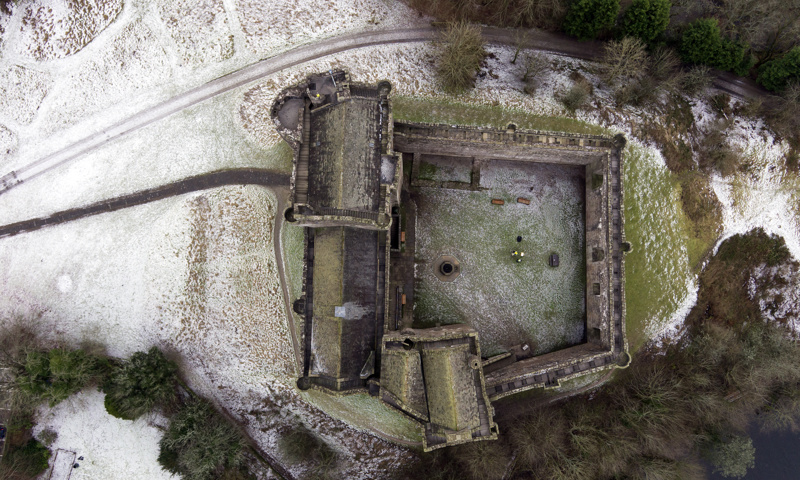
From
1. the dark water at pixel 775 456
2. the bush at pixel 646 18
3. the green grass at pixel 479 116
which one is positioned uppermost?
the bush at pixel 646 18

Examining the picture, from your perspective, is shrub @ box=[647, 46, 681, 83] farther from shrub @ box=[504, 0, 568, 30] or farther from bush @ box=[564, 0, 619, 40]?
shrub @ box=[504, 0, 568, 30]

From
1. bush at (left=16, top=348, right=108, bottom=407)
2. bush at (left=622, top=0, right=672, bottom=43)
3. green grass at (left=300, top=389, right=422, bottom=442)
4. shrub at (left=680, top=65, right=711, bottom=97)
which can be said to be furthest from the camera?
shrub at (left=680, top=65, right=711, bottom=97)

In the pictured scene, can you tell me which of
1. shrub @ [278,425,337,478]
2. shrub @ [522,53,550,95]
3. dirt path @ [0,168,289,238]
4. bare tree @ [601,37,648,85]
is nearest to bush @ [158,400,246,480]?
shrub @ [278,425,337,478]

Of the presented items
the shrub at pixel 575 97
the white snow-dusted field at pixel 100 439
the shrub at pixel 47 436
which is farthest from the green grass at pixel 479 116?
the shrub at pixel 47 436

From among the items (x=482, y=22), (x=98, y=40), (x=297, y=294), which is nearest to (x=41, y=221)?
(x=98, y=40)

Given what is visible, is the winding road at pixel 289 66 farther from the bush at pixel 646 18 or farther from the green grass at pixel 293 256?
the green grass at pixel 293 256

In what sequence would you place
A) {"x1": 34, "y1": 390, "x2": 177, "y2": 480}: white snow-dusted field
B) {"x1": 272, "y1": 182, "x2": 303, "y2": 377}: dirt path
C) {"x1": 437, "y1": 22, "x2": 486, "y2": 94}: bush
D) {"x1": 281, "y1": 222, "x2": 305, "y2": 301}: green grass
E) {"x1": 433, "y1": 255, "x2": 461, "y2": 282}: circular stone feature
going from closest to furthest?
1. {"x1": 437, "y1": 22, "x2": 486, "y2": 94}: bush
2. {"x1": 34, "y1": 390, "x2": 177, "y2": 480}: white snow-dusted field
3. {"x1": 272, "y1": 182, "x2": 303, "y2": 377}: dirt path
4. {"x1": 281, "y1": 222, "x2": 305, "y2": 301}: green grass
5. {"x1": 433, "y1": 255, "x2": 461, "y2": 282}: circular stone feature

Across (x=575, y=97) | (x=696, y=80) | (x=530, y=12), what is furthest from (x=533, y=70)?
(x=696, y=80)
